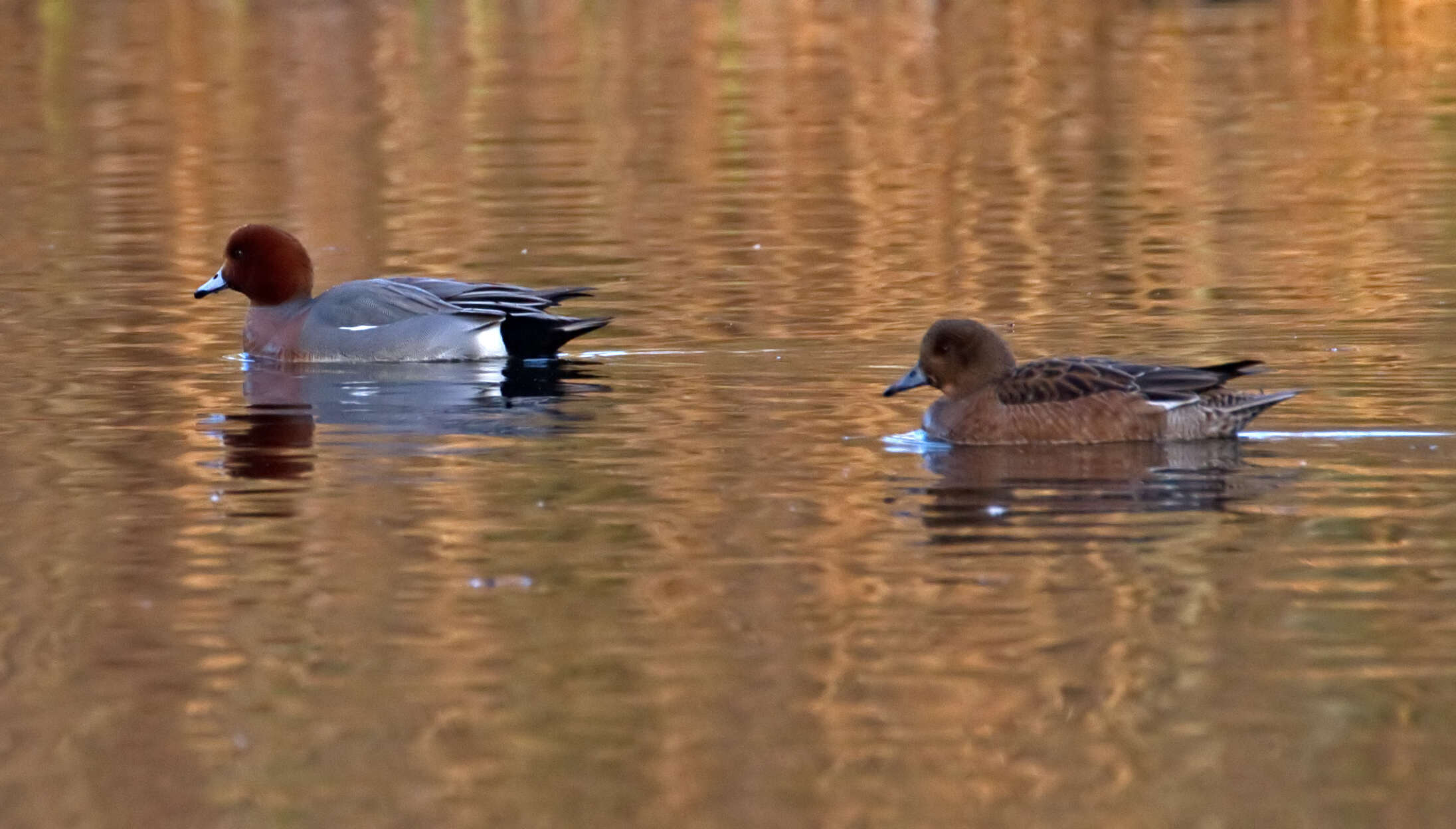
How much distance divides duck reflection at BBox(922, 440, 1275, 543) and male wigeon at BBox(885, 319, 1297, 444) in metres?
0.05

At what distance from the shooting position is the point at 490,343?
40.5ft

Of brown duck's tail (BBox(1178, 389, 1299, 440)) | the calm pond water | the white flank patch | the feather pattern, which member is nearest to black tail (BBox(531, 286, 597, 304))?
the white flank patch

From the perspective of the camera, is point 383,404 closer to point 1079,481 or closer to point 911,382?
point 911,382

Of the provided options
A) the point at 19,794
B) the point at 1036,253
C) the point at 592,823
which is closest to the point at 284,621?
the point at 19,794

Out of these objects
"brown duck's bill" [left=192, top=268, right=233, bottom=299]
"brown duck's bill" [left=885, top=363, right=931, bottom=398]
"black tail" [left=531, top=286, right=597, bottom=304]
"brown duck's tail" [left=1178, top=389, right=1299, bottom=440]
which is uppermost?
"brown duck's bill" [left=192, top=268, right=233, bottom=299]

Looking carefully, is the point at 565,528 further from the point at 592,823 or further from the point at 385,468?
the point at 592,823

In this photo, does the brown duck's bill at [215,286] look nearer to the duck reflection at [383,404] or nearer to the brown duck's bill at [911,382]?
the duck reflection at [383,404]

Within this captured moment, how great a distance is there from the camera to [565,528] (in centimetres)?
802

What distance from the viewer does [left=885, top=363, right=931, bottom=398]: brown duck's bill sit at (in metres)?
9.75

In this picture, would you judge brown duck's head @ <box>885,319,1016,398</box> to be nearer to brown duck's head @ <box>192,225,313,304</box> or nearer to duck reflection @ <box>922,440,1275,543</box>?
duck reflection @ <box>922,440,1275,543</box>

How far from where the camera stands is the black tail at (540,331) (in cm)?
1199

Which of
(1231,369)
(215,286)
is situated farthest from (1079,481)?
(215,286)

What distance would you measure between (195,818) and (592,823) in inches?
32.6

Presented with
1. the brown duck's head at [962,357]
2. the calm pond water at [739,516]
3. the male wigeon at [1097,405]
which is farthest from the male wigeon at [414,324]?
the male wigeon at [1097,405]
